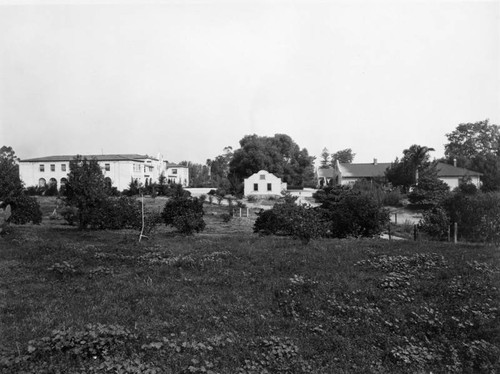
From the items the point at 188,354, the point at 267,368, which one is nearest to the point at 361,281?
the point at 267,368

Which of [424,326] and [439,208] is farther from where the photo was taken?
[439,208]

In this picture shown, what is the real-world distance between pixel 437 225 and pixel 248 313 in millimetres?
13438

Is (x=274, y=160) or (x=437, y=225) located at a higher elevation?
(x=274, y=160)

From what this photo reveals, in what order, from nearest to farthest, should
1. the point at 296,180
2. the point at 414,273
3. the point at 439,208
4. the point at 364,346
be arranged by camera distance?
the point at 364,346 < the point at 414,273 < the point at 439,208 < the point at 296,180

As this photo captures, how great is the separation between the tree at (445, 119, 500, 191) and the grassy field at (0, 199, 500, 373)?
43650mm

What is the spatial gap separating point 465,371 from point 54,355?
549cm

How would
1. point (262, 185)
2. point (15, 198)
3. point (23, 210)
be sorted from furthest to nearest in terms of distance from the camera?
point (262, 185)
point (23, 210)
point (15, 198)

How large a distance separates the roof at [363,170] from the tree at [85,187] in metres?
40.3

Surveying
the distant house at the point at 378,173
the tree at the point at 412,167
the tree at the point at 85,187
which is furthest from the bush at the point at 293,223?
the distant house at the point at 378,173

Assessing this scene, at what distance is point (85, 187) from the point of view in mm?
16938

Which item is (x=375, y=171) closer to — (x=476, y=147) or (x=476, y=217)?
(x=476, y=147)

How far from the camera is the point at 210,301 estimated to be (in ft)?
22.0

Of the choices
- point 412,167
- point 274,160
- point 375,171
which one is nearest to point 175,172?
point 274,160

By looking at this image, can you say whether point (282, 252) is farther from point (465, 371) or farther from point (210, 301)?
point (465, 371)
